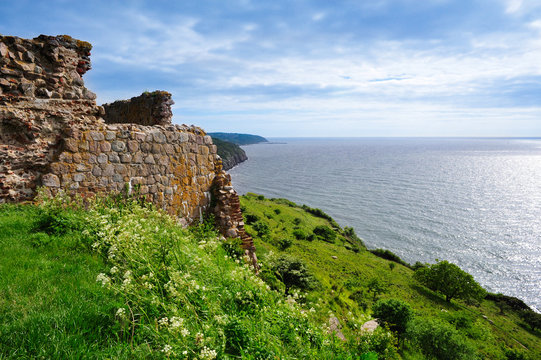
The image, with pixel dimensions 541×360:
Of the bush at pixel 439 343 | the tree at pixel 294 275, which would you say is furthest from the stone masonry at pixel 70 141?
the bush at pixel 439 343

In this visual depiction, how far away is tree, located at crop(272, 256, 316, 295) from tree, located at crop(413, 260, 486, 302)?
33.7 metres

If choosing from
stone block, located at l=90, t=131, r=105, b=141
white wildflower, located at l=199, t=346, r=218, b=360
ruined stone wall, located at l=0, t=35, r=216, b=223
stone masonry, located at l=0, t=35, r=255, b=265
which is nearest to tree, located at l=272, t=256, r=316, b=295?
stone masonry, located at l=0, t=35, r=255, b=265

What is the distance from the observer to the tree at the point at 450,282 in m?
37.7

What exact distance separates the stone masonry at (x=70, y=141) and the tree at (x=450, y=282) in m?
39.8

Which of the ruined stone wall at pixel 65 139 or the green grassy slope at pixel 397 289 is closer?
the ruined stone wall at pixel 65 139

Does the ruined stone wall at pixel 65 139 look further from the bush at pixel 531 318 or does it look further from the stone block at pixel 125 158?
the bush at pixel 531 318

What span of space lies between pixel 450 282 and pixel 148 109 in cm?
4429

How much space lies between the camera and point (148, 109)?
35.5 ft

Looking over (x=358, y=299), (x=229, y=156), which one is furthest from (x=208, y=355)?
(x=229, y=156)

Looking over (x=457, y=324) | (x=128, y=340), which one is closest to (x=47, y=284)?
(x=128, y=340)

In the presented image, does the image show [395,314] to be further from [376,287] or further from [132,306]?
[132,306]

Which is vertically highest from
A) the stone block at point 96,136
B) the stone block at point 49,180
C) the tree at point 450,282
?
the stone block at point 96,136

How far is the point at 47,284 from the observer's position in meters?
4.01

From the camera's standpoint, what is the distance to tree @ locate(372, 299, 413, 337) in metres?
18.5
